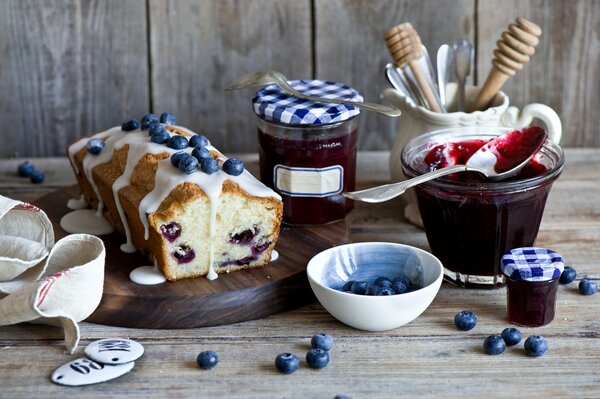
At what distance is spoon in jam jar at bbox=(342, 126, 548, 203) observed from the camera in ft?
4.98

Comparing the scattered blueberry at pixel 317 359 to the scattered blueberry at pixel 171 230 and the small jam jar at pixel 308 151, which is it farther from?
the small jam jar at pixel 308 151

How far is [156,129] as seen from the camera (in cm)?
172

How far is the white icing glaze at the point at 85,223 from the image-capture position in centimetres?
175

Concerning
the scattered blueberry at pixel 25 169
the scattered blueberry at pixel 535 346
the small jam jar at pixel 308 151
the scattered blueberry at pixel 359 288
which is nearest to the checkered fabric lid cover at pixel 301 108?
the small jam jar at pixel 308 151

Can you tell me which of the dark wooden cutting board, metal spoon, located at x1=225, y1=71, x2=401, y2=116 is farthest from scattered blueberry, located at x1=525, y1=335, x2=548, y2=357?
metal spoon, located at x1=225, y1=71, x2=401, y2=116

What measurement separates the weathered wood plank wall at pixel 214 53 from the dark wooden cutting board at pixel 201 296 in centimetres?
69

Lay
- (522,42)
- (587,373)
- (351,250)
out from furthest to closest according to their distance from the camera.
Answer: (522,42)
(351,250)
(587,373)

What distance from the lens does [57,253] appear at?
4.95ft

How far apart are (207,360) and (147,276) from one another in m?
0.27

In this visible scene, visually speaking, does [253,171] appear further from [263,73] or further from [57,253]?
[57,253]

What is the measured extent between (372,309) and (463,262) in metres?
0.25

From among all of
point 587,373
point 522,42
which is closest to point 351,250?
point 587,373

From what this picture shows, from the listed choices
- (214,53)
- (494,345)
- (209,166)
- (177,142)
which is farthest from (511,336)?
(214,53)

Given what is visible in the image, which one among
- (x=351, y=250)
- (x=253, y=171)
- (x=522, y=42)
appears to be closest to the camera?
(x=351, y=250)
